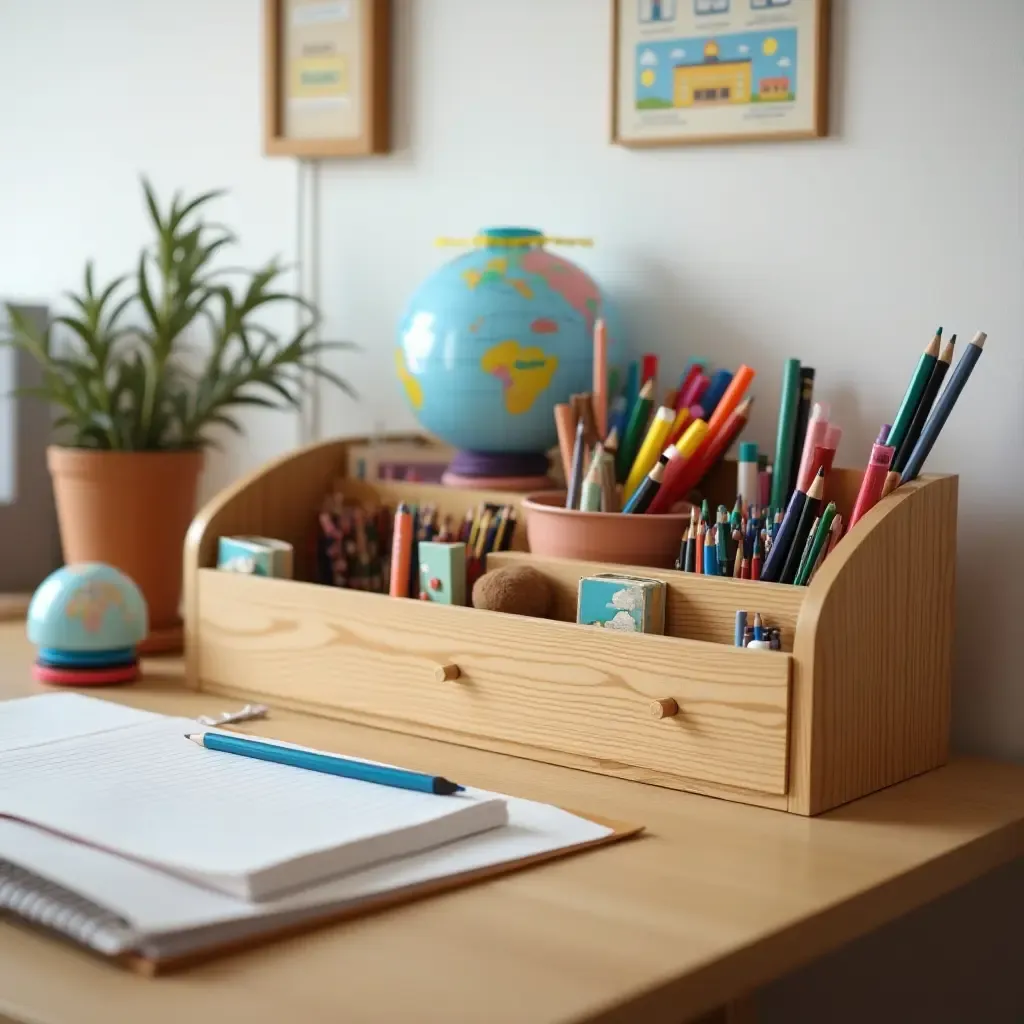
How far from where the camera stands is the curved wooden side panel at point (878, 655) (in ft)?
3.02

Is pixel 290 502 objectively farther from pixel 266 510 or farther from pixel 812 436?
pixel 812 436

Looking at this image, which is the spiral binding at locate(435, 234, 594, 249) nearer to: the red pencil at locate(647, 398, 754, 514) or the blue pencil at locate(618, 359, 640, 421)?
the blue pencil at locate(618, 359, 640, 421)

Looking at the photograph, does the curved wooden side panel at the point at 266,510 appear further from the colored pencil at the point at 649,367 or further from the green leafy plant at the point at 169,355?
the colored pencil at the point at 649,367

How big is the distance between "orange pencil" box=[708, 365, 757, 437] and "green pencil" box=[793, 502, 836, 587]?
0.55ft

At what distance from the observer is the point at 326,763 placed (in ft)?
3.04

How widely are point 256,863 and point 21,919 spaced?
12 centimetres

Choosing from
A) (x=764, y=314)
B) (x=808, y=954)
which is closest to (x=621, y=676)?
(x=808, y=954)

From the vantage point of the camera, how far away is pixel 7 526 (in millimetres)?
1653

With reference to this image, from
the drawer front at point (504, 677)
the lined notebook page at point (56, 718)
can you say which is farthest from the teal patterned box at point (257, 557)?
the lined notebook page at point (56, 718)

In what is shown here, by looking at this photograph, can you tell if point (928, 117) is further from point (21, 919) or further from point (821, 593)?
point (21, 919)

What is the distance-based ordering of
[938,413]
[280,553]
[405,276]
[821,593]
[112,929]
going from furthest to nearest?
[405,276] → [280,553] → [938,413] → [821,593] → [112,929]

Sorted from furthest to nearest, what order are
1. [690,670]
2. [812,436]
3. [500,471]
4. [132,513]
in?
1. [132,513]
2. [500,471]
3. [812,436]
4. [690,670]

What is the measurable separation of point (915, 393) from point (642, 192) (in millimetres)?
378

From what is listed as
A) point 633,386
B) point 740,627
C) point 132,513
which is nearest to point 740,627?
point 740,627
